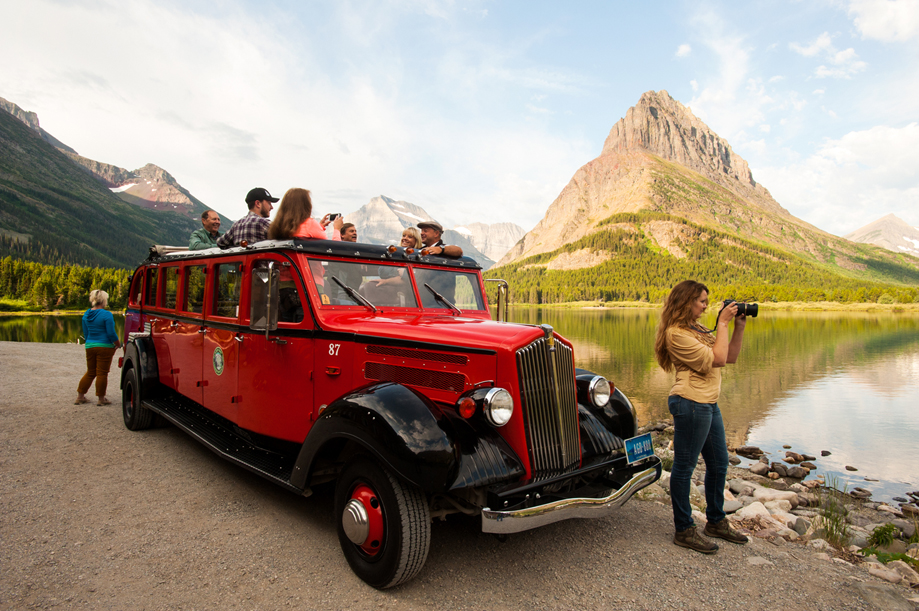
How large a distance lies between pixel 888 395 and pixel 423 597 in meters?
23.3

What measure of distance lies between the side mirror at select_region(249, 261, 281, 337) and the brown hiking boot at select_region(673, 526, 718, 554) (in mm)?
3990

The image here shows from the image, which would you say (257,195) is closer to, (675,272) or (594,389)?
(594,389)

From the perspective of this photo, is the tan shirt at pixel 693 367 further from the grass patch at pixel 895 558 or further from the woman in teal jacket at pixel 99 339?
the woman in teal jacket at pixel 99 339

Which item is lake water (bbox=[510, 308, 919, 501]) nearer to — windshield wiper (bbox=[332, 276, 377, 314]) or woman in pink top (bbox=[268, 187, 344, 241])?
windshield wiper (bbox=[332, 276, 377, 314])

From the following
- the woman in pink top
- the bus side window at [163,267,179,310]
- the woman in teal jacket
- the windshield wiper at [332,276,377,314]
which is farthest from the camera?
the woman in teal jacket

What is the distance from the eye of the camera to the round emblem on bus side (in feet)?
17.8

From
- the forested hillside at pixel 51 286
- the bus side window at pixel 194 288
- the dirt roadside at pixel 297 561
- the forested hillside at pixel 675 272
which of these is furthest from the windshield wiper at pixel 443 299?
the forested hillside at pixel 675 272

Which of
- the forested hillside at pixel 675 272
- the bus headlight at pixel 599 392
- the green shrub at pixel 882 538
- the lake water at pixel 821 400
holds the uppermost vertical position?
the forested hillside at pixel 675 272

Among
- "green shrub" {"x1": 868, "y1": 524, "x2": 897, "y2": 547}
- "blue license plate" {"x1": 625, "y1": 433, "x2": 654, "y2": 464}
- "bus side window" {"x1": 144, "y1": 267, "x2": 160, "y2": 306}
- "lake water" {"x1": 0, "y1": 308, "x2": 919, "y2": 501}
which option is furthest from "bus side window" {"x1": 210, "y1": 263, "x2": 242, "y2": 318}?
"lake water" {"x1": 0, "y1": 308, "x2": 919, "y2": 501}

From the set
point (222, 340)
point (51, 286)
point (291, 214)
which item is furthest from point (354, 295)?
point (51, 286)

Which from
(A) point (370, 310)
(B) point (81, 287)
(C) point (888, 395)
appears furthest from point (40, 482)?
(B) point (81, 287)

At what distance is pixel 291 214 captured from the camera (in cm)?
479

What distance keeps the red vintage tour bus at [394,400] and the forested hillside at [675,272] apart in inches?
5095

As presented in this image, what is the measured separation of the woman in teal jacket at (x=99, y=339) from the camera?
861 centimetres
